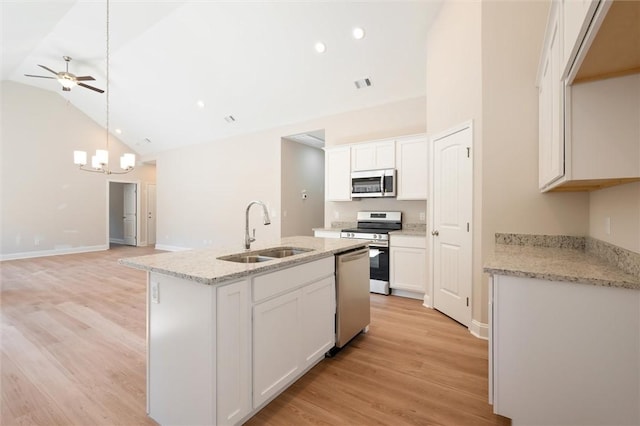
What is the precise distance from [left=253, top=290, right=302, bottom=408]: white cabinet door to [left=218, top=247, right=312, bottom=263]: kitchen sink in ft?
1.42

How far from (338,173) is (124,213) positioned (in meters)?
8.67

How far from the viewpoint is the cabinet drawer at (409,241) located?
396 centimetres

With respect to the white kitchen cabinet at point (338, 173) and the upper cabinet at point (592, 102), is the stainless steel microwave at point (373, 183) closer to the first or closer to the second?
Answer: the white kitchen cabinet at point (338, 173)

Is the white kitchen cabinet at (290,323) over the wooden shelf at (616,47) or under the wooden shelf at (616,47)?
under

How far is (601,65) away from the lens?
1.30 meters

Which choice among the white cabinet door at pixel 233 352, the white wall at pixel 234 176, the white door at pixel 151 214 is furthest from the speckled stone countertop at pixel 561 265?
the white door at pixel 151 214

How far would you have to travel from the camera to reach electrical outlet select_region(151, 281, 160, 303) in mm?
1675

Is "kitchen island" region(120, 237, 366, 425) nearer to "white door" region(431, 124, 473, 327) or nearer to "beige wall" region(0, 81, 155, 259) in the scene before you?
"white door" region(431, 124, 473, 327)

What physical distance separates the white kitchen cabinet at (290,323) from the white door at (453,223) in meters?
1.55

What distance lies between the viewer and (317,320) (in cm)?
226

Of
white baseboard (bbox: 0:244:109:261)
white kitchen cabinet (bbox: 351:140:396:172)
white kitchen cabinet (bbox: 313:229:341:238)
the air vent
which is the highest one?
the air vent

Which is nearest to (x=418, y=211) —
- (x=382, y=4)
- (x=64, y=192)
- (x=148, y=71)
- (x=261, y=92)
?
(x=382, y=4)

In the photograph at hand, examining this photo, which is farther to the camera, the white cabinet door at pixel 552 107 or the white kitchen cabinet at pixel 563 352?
the white cabinet door at pixel 552 107

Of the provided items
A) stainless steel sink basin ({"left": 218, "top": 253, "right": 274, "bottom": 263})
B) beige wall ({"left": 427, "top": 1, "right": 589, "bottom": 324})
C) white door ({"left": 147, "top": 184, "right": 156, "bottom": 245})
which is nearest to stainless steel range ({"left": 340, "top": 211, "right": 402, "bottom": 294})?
beige wall ({"left": 427, "top": 1, "right": 589, "bottom": 324})
